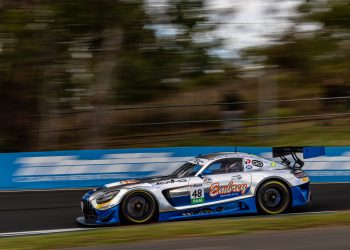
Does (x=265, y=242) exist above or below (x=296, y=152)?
below

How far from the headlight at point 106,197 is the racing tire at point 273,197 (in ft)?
8.56

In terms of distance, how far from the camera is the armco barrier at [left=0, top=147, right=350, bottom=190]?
15.3 metres

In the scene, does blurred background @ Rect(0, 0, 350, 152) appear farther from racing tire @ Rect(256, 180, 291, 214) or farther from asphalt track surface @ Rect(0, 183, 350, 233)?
racing tire @ Rect(256, 180, 291, 214)

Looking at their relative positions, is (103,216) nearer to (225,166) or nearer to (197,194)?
(197,194)

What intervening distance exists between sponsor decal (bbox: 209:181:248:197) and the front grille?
2081 mm

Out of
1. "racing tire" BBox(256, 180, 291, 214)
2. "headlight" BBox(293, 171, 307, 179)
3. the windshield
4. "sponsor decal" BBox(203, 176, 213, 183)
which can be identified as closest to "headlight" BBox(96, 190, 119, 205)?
the windshield

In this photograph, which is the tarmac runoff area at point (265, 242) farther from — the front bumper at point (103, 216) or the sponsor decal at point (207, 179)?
the sponsor decal at point (207, 179)

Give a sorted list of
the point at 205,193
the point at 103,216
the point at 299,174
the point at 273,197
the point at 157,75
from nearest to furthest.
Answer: the point at 103,216 → the point at 205,193 → the point at 273,197 → the point at 299,174 → the point at 157,75

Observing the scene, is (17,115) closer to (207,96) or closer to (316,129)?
(207,96)

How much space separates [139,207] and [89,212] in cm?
89

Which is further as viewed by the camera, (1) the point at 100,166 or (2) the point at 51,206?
(1) the point at 100,166

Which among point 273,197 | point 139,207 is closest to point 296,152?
point 273,197

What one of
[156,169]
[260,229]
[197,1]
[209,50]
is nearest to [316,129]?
[209,50]

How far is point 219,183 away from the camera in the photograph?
10383 millimetres
